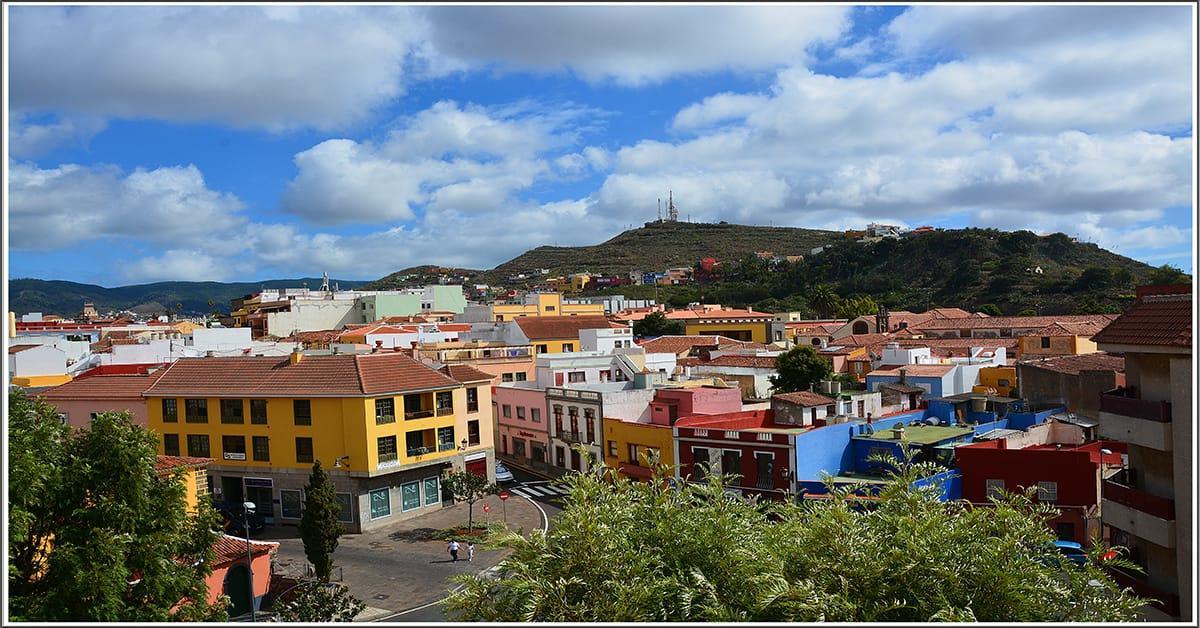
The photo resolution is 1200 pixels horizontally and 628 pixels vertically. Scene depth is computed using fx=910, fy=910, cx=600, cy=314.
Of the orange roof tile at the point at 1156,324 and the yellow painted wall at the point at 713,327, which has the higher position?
the orange roof tile at the point at 1156,324

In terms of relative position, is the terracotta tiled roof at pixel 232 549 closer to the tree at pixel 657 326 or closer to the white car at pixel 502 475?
the white car at pixel 502 475

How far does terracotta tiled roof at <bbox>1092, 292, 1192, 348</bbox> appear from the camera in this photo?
1602 cm

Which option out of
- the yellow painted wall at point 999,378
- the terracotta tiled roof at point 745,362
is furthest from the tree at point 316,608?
the yellow painted wall at point 999,378

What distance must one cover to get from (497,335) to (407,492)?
31.3 metres

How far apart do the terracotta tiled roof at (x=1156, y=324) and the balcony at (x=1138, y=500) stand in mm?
2894

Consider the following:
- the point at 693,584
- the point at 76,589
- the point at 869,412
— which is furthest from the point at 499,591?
the point at 869,412

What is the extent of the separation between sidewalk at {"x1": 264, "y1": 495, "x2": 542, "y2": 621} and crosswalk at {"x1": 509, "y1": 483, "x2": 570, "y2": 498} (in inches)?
61.2

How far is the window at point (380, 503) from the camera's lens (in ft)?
112

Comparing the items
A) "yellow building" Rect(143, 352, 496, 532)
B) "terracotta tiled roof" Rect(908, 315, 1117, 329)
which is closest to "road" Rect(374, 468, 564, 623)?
"yellow building" Rect(143, 352, 496, 532)

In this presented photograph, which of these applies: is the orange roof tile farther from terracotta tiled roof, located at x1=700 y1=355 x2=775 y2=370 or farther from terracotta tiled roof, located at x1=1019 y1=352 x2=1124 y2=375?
terracotta tiled roof, located at x1=700 y1=355 x2=775 y2=370

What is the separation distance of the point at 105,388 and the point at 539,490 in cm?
1964

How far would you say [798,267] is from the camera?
486 ft

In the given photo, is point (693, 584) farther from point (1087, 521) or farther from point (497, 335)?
point (497, 335)

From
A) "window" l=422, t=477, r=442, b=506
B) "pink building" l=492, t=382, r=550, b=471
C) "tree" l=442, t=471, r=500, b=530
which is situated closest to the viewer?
"tree" l=442, t=471, r=500, b=530
